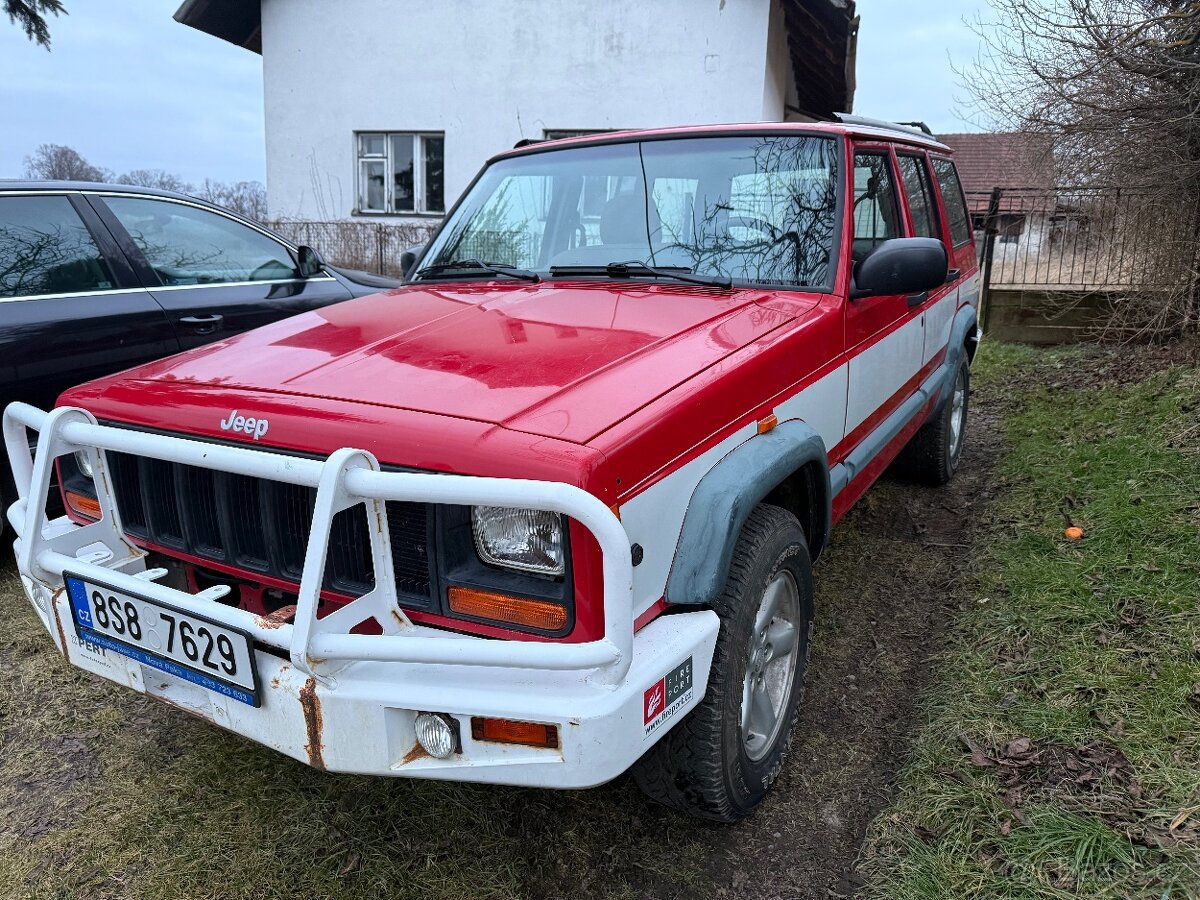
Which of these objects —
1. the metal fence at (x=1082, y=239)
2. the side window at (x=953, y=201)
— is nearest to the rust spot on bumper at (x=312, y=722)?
the side window at (x=953, y=201)

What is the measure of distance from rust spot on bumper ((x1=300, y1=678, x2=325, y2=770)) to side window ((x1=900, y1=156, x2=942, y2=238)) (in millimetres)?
3357

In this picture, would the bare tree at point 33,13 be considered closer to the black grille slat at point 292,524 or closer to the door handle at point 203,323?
the door handle at point 203,323

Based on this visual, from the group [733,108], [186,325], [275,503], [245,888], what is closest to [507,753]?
[275,503]

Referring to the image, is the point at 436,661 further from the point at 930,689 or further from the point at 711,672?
the point at 930,689

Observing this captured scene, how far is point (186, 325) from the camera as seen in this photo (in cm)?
446

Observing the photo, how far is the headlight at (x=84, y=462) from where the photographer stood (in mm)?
2494

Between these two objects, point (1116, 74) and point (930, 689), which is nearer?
point (930, 689)

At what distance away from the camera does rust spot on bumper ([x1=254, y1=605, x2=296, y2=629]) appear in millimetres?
1906

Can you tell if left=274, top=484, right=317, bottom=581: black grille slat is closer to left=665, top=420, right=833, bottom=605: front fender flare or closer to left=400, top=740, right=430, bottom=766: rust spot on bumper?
left=400, top=740, right=430, bottom=766: rust spot on bumper

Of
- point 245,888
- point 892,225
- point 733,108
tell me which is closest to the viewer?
point 245,888

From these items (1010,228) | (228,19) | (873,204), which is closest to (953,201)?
(873,204)

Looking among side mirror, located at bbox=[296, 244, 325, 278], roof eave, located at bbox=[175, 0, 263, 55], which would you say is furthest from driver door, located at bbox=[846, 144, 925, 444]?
roof eave, located at bbox=[175, 0, 263, 55]

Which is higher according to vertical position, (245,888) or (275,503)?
(275,503)

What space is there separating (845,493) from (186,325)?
3.38 meters
